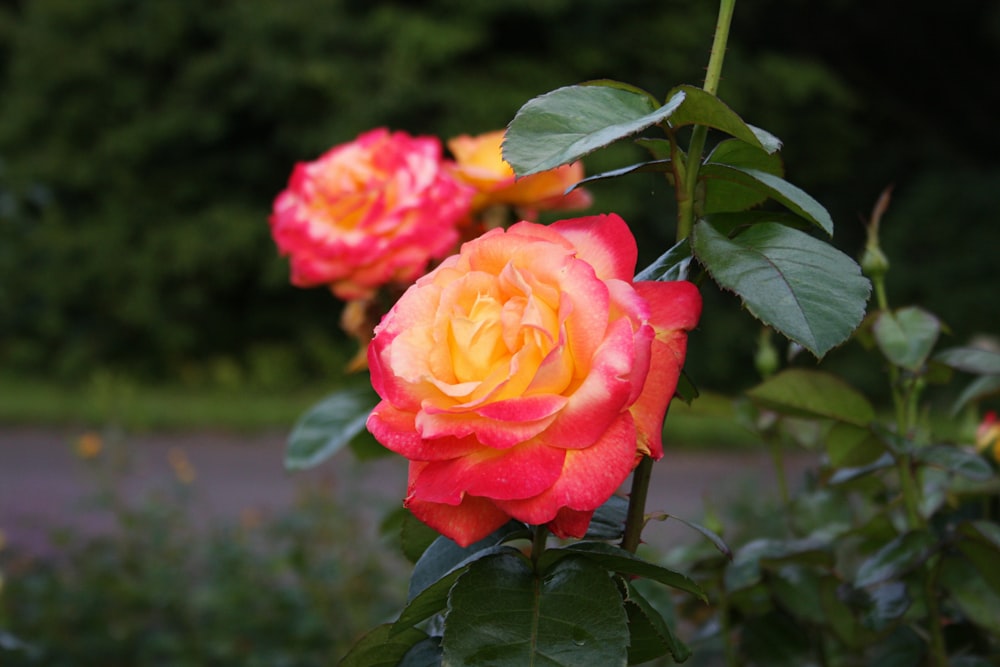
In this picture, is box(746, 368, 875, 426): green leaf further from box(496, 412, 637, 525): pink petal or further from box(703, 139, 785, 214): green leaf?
box(496, 412, 637, 525): pink petal

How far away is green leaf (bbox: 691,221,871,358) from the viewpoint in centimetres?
43

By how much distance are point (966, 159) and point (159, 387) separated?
226 inches

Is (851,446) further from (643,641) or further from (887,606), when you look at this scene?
(643,641)

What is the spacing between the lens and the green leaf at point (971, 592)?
2.27 feet

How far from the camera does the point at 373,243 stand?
861 millimetres

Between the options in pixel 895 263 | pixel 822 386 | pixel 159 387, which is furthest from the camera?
pixel 159 387

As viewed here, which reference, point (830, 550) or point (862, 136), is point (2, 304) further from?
point (830, 550)

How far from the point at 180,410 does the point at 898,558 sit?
5.69 metres

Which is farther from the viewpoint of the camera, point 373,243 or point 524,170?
point 373,243

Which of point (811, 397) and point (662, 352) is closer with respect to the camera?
point (662, 352)

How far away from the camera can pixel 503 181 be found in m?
0.91

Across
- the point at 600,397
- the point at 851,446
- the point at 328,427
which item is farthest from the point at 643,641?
the point at 328,427

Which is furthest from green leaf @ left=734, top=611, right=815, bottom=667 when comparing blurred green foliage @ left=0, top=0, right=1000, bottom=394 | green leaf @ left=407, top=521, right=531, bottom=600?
blurred green foliage @ left=0, top=0, right=1000, bottom=394

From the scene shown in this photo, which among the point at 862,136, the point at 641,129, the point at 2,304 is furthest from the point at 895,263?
the point at 641,129
